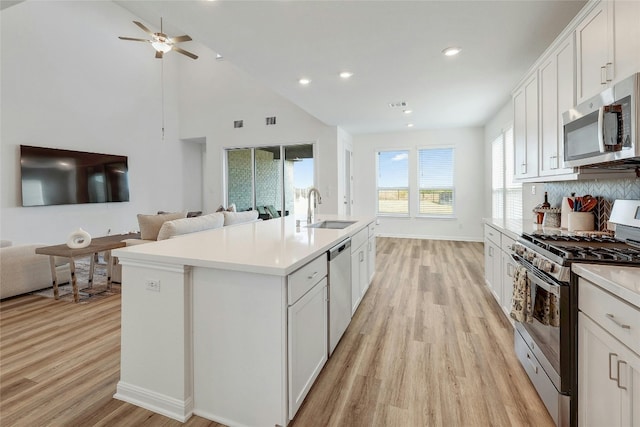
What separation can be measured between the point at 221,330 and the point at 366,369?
1.10 m

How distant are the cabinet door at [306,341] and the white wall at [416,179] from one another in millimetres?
6015

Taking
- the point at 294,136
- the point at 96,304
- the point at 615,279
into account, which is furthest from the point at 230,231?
the point at 294,136

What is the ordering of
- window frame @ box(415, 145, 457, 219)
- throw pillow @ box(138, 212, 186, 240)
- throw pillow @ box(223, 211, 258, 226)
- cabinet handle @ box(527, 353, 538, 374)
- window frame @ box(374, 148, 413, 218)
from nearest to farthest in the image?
cabinet handle @ box(527, 353, 538, 374) → throw pillow @ box(138, 212, 186, 240) → throw pillow @ box(223, 211, 258, 226) → window frame @ box(415, 145, 457, 219) → window frame @ box(374, 148, 413, 218)

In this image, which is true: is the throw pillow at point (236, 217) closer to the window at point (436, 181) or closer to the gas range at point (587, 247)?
the gas range at point (587, 247)

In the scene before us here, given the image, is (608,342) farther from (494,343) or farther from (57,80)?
(57,80)

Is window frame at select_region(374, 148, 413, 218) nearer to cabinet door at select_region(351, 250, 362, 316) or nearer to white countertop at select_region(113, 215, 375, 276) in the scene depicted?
cabinet door at select_region(351, 250, 362, 316)

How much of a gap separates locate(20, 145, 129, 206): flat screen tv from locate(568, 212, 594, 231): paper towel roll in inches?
292

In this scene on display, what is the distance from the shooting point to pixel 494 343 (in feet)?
7.95

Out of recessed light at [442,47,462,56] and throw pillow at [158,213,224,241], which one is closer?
recessed light at [442,47,462,56]

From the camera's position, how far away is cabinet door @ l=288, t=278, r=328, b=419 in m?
1.52

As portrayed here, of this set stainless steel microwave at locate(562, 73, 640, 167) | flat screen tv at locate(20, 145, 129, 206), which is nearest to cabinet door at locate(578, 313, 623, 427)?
stainless steel microwave at locate(562, 73, 640, 167)

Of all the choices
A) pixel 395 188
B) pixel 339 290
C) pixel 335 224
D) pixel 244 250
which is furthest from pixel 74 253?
pixel 395 188

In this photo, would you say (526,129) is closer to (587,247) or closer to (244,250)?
(587,247)

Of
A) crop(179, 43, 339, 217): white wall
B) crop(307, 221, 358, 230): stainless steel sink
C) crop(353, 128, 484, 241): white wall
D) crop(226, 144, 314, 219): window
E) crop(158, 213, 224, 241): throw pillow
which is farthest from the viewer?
crop(226, 144, 314, 219): window
